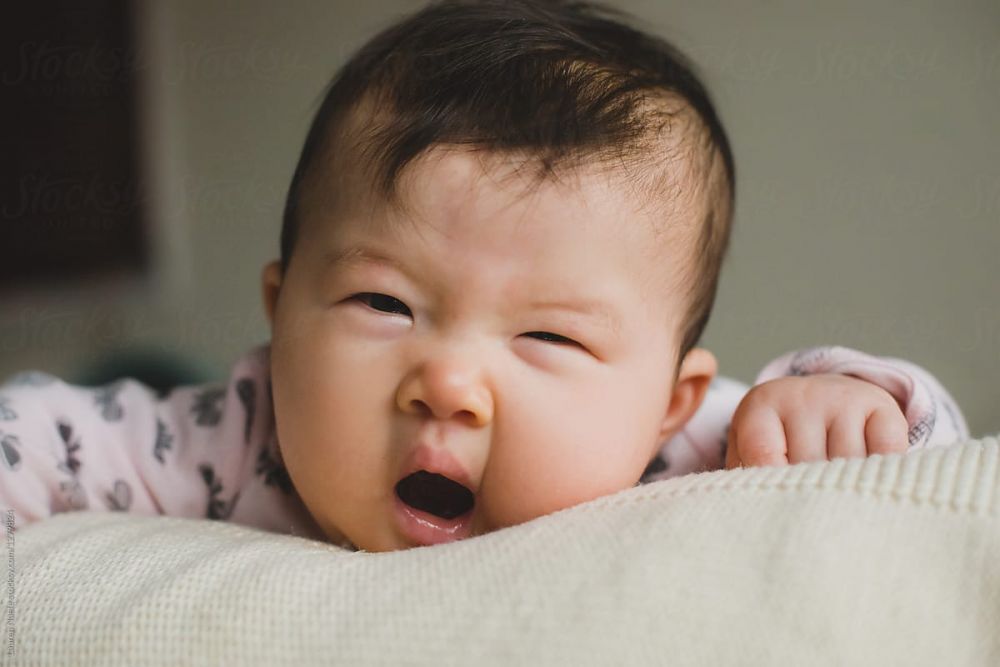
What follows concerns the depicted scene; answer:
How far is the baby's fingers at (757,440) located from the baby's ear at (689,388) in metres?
0.08

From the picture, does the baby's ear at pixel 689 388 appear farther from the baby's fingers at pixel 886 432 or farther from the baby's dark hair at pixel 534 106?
the baby's fingers at pixel 886 432

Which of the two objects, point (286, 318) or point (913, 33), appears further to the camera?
point (913, 33)

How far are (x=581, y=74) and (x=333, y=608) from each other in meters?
0.50

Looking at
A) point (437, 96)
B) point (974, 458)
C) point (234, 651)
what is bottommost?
point (234, 651)

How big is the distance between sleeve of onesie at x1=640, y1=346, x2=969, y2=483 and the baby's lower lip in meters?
0.33

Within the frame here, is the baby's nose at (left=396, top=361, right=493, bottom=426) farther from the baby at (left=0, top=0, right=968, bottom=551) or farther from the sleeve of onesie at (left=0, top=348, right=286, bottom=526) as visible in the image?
the sleeve of onesie at (left=0, top=348, right=286, bottom=526)

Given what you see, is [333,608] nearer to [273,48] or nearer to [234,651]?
[234,651]

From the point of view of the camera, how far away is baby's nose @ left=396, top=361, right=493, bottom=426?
719mm

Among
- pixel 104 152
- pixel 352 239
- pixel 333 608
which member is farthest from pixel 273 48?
pixel 333 608

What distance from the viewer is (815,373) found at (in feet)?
3.28

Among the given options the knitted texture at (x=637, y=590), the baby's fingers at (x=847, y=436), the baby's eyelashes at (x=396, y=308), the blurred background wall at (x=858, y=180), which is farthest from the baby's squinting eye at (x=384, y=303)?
the blurred background wall at (x=858, y=180)

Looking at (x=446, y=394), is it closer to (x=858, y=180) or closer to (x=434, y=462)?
(x=434, y=462)

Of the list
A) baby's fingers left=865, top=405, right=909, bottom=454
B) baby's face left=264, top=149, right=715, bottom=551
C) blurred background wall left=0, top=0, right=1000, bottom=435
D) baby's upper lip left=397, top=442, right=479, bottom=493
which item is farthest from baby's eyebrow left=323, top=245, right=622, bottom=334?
blurred background wall left=0, top=0, right=1000, bottom=435

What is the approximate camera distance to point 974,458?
0.59 metres
